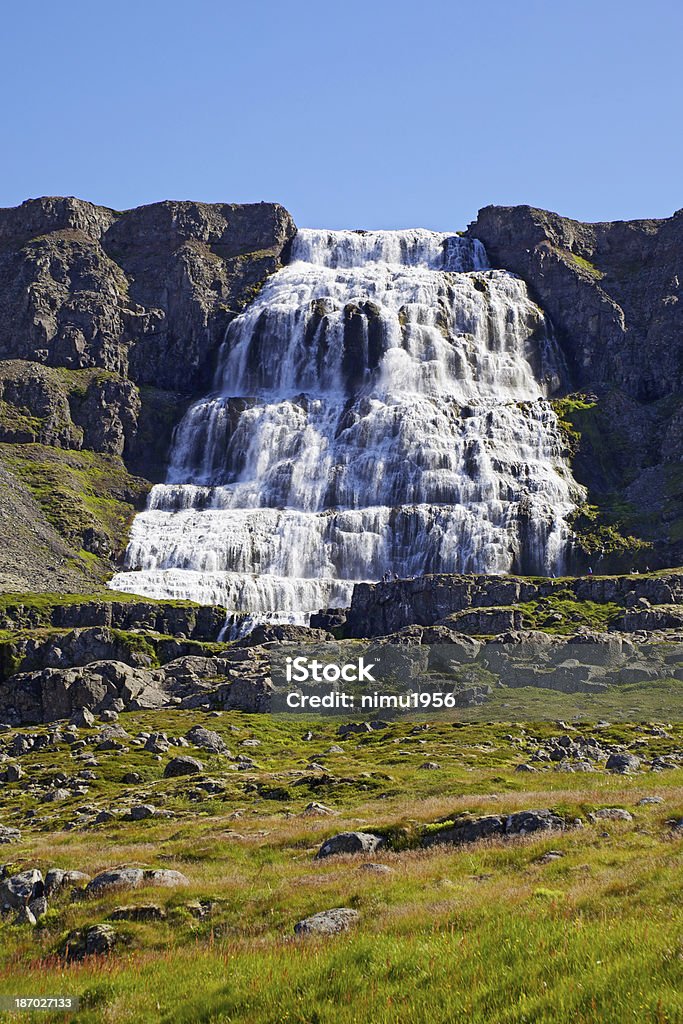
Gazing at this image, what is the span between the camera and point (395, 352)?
199m

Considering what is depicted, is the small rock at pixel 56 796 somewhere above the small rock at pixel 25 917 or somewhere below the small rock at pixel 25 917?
below

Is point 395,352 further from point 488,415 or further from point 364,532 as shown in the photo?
point 364,532

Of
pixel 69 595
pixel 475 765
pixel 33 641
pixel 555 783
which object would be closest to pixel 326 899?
pixel 555 783

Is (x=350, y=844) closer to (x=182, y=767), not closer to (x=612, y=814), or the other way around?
(x=612, y=814)

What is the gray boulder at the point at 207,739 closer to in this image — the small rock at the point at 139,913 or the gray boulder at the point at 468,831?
the gray boulder at the point at 468,831

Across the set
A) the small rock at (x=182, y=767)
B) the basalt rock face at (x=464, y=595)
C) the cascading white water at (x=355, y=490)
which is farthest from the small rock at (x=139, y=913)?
the cascading white water at (x=355, y=490)

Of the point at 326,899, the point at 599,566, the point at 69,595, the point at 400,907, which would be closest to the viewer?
the point at 400,907

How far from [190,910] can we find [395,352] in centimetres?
18153

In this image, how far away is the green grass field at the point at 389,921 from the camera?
13625 mm
